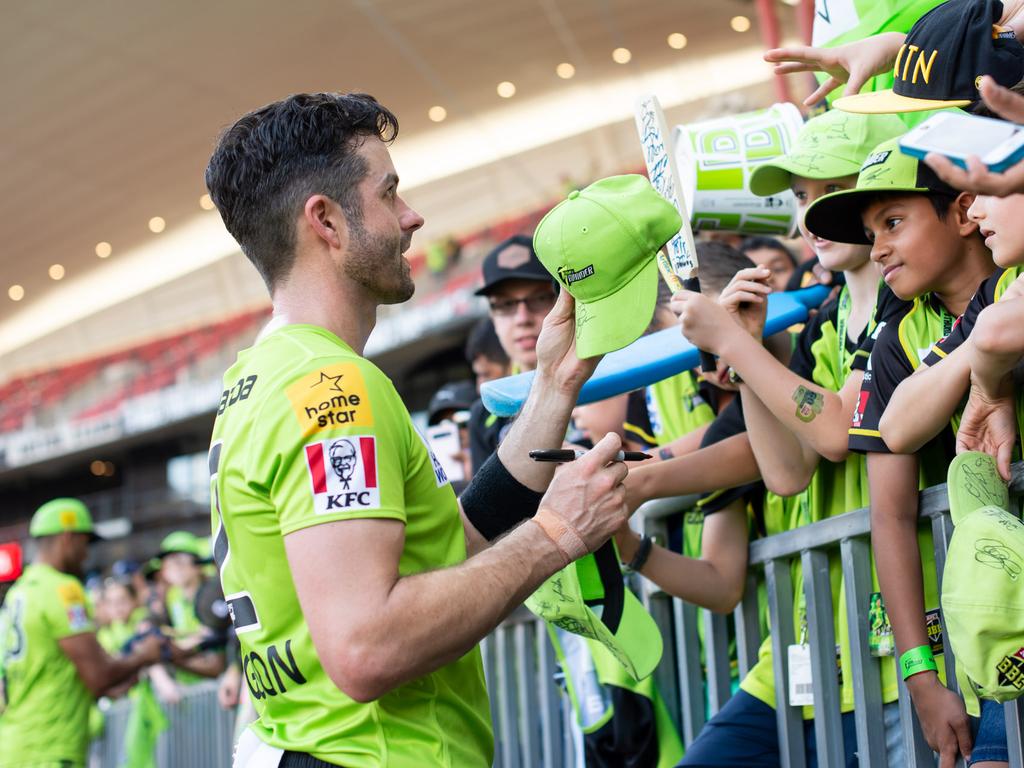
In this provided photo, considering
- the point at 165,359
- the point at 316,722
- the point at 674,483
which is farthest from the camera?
the point at 165,359

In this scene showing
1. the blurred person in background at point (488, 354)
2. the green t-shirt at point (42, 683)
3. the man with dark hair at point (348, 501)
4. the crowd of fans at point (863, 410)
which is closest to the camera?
the man with dark hair at point (348, 501)

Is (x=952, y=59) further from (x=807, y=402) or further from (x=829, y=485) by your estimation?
(x=829, y=485)

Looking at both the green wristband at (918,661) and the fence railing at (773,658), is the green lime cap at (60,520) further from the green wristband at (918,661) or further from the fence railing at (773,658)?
the green wristband at (918,661)

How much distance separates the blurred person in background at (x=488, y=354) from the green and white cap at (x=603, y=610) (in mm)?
2299

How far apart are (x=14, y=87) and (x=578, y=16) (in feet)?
29.4

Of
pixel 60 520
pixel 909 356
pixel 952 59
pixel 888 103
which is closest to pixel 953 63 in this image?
pixel 952 59

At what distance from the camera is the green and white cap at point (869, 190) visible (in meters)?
2.28

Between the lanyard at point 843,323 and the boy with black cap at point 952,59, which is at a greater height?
the boy with black cap at point 952,59

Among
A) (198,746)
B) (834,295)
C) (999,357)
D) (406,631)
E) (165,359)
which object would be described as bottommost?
(198,746)

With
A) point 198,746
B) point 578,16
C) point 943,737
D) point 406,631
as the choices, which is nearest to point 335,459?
point 406,631

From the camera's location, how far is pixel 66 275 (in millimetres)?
27188

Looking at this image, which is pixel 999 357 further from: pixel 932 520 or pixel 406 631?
pixel 406 631

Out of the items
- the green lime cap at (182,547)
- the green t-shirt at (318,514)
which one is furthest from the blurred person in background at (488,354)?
the green lime cap at (182,547)

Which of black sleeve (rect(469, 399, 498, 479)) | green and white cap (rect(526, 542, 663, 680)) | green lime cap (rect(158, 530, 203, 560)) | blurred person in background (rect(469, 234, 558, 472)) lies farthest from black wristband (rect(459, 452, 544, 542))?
green lime cap (rect(158, 530, 203, 560))
